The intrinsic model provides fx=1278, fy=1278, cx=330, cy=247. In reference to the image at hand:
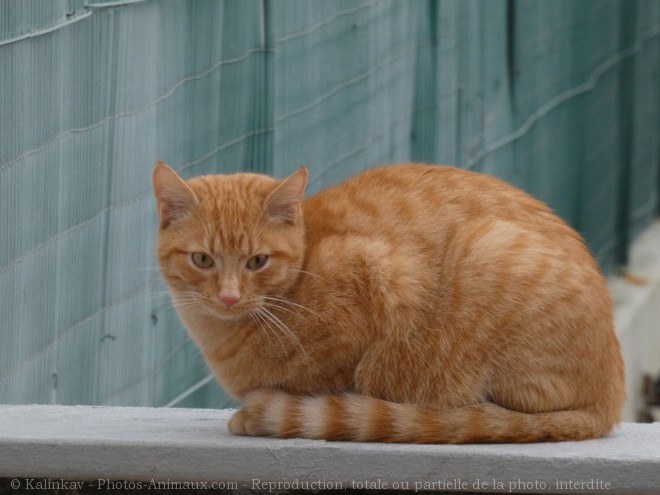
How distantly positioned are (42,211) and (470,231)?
1189mm

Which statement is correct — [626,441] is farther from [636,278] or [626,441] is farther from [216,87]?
[636,278]

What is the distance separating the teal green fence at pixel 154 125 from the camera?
349 centimetres

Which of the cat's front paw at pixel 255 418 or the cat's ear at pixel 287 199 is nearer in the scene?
the cat's front paw at pixel 255 418

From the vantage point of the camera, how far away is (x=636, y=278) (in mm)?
9297

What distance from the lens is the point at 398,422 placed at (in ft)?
9.94

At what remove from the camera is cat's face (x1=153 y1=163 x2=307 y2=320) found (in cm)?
312

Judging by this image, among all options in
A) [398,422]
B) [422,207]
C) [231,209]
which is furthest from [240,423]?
[422,207]

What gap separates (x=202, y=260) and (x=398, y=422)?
62 cm

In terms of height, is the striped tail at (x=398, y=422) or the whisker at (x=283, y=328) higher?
the whisker at (x=283, y=328)

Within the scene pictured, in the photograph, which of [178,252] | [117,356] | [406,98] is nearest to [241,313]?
[178,252]

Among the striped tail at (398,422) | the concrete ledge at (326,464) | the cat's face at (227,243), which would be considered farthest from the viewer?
the cat's face at (227,243)

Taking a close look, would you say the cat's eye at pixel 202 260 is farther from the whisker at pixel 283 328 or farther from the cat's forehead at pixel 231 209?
the whisker at pixel 283 328

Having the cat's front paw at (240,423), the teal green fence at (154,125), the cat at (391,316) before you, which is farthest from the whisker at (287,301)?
the teal green fence at (154,125)

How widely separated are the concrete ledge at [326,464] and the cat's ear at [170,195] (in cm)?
58
